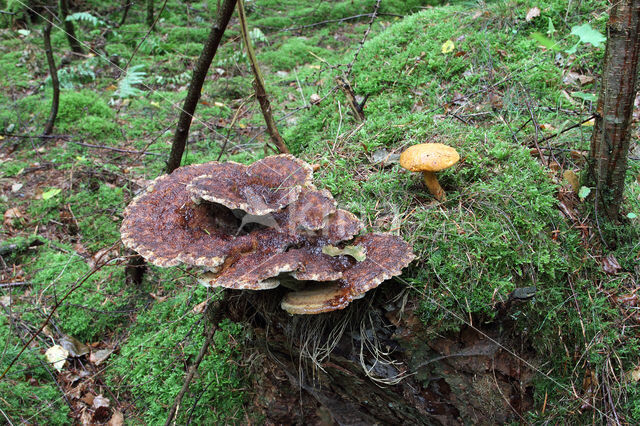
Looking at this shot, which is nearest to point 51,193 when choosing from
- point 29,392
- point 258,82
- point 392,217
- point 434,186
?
point 29,392

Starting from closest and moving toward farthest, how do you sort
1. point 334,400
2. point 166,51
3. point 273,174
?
1. point 273,174
2. point 334,400
3. point 166,51

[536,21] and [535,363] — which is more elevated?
[536,21]

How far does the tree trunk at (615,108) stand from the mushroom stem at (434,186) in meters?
1.08

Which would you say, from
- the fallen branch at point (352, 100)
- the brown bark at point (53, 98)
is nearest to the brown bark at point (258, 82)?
the fallen branch at point (352, 100)

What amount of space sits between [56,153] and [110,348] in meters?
3.62

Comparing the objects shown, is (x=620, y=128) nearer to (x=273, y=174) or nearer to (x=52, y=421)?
(x=273, y=174)

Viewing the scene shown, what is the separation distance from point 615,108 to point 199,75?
313 centimetres

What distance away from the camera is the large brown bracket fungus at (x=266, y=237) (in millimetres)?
2223

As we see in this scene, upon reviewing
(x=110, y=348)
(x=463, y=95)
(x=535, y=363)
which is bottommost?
(x=110, y=348)

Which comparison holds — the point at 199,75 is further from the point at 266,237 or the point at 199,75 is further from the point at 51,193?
the point at 51,193

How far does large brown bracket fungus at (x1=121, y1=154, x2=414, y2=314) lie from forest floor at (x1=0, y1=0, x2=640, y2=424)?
43cm

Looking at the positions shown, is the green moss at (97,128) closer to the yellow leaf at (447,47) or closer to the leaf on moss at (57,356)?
the leaf on moss at (57,356)

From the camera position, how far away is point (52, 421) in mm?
3588

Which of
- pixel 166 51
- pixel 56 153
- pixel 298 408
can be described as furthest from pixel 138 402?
pixel 166 51
